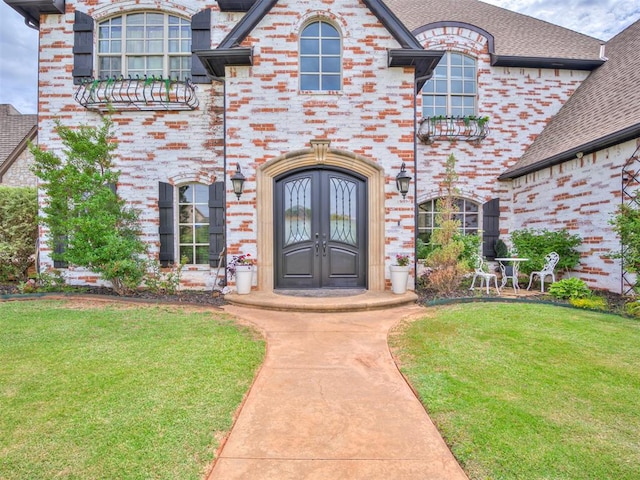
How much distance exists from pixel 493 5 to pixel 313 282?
37.7ft

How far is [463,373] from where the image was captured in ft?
10.1

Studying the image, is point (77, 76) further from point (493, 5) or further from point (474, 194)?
point (493, 5)

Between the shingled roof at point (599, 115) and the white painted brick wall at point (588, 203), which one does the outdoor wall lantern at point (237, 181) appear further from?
the white painted brick wall at point (588, 203)

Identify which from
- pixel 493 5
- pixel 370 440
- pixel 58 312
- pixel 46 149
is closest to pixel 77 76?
pixel 46 149

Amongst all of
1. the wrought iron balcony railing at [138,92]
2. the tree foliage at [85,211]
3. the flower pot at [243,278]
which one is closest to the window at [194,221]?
the tree foliage at [85,211]

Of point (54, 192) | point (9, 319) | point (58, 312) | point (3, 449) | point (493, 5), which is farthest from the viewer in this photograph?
point (493, 5)

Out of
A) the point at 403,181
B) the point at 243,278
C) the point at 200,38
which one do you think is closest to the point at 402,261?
the point at 403,181

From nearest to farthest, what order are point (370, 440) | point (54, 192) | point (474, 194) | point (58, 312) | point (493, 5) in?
point (370, 440) → point (58, 312) → point (54, 192) → point (474, 194) → point (493, 5)

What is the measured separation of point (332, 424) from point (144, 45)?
9054 millimetres

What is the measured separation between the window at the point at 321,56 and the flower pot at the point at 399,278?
3902 mm

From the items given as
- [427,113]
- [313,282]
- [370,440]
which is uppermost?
[427,113]

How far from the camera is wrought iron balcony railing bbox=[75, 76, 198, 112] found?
7329mm

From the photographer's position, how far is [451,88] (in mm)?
8961

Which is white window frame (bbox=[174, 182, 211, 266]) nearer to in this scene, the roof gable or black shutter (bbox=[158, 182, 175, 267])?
black shutter (bbox=[158, 182, 175, 267])
